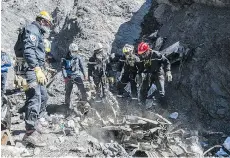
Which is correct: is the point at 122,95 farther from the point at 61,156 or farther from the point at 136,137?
the point at 61,156

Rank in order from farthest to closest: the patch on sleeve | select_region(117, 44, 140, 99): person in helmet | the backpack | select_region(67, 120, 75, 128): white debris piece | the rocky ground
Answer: select_region(117, 44, 140, 99): person in helmet < select_region(67, 120, 75, 128): white debris piece < the rocky ground < the backpack < the patch on sleeve

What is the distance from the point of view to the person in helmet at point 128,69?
31.6 ft

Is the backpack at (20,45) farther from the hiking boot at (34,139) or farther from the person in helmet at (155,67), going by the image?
the person in helmet at (155,67)

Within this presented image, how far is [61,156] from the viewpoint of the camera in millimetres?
6676

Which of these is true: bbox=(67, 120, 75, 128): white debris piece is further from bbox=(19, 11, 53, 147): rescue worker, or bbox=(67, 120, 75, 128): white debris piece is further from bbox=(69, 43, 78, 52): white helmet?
bbox=(69, 43, 78, 52): white helmet

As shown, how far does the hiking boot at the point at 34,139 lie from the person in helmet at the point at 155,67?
11.4 ft

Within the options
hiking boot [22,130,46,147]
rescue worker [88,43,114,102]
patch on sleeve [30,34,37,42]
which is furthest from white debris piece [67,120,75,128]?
patch on sleeve [30,34,37,42]

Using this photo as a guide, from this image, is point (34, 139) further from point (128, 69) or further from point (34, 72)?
point (128, 69)

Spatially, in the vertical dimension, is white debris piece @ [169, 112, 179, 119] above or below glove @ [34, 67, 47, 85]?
below

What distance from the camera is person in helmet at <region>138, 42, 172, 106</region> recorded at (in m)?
9.24

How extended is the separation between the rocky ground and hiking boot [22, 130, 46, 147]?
0.43 feet

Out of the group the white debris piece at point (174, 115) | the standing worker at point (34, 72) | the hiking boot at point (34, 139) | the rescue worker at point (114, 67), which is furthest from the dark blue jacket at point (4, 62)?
the white debris piece at point (174, 115)

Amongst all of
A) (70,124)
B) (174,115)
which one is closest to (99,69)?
(70,124)

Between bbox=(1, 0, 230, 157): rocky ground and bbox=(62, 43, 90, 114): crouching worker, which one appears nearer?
bbox=(1, 0, 230, 157): rocky ground
